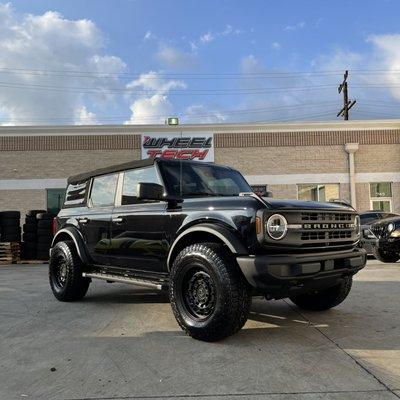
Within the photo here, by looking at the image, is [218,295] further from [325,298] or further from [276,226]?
[325,298]

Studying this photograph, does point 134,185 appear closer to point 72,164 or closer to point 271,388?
point 271,388

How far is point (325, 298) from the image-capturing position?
6.51 meters

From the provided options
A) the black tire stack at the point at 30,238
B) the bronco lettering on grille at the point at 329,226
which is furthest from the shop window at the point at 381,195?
the bronco lettering on grille at the point at 329,226

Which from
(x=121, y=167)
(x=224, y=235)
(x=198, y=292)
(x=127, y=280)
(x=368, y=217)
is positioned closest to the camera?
(x=224, y=235)

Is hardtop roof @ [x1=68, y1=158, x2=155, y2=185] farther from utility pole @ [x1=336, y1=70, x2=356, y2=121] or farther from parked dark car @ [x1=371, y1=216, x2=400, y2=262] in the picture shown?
utility pole @ [x1=336, y1=70, x2=356, y2=121]

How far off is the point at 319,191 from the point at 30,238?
1390 cm

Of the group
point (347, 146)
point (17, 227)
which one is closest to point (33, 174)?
point (17, 227)

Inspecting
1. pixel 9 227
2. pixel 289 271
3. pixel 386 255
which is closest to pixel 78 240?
pixel 289 271

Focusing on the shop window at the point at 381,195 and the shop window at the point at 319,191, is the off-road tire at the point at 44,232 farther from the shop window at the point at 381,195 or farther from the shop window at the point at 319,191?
the shop window at the point at 381,195

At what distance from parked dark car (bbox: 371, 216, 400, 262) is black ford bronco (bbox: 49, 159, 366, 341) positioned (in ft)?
18.3

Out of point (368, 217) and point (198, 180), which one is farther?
point (368, 217)

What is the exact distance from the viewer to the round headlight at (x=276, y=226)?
191 inches

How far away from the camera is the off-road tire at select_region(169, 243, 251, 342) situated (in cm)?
487

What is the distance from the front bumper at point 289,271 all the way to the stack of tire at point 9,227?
1282cm
